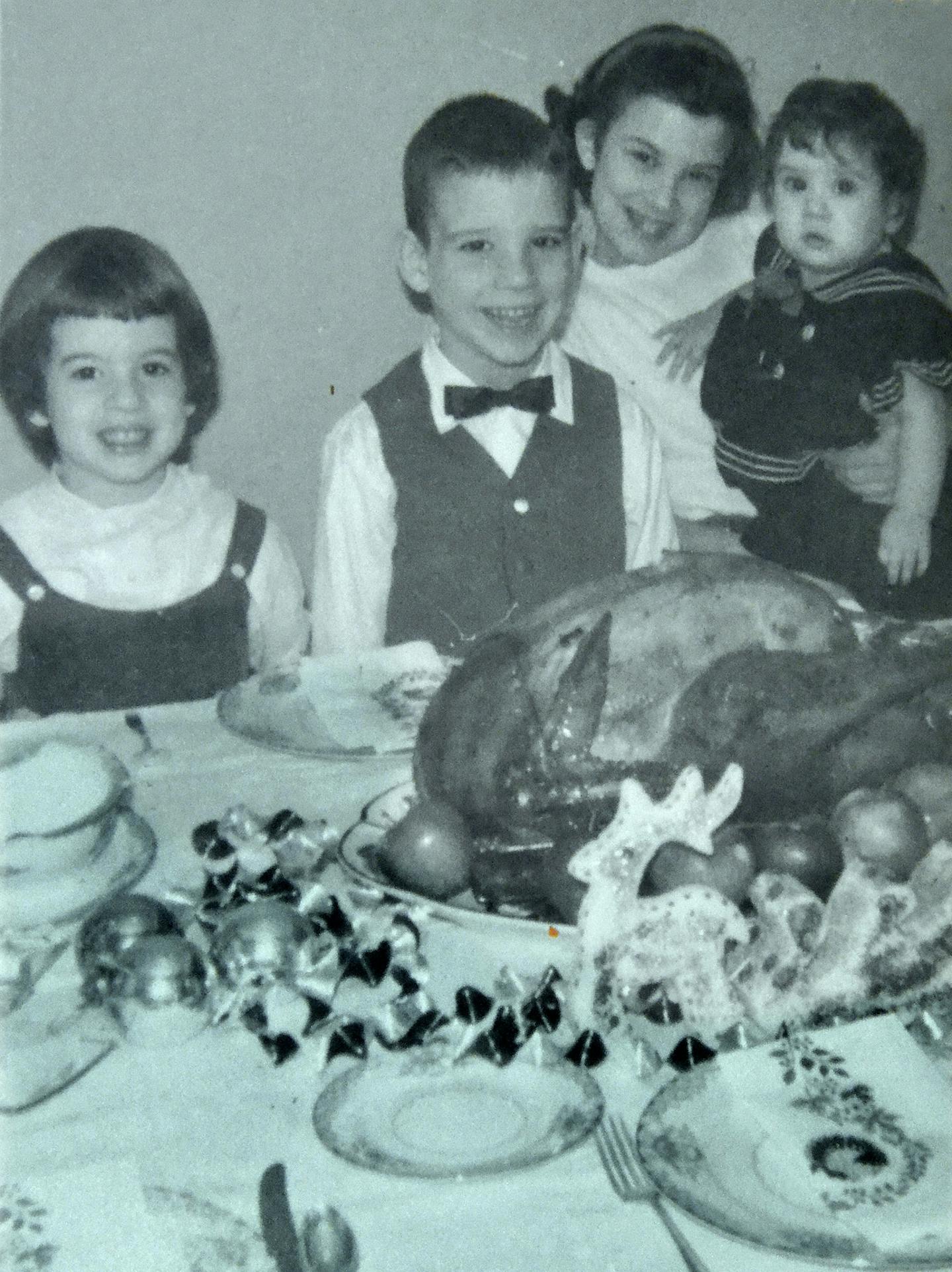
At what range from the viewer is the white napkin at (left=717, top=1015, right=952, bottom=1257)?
49 centimetres

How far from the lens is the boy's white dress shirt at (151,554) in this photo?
1379mm

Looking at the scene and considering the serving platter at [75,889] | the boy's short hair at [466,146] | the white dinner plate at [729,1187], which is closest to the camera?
the white dinner plate at [729,1187]

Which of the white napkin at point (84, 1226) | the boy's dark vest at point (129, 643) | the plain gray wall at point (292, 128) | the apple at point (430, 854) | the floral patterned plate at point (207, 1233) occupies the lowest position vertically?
the boy's dark vest at point (129, 643)

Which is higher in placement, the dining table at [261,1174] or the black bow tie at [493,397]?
the black bow tie at [493,397]

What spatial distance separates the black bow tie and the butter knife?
1021 mm

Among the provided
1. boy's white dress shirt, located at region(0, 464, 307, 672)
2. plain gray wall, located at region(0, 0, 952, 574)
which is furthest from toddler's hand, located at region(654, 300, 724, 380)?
boy's white dress shirt, located at region(0, 464, 307, 672)

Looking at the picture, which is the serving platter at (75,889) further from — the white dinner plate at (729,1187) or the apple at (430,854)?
the white dinner plate at (729,1187)

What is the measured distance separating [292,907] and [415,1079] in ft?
0.48

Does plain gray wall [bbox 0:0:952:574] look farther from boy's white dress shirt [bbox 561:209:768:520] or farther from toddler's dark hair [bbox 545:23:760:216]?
boy's white dress shirt [bbox 561:209:768:520]

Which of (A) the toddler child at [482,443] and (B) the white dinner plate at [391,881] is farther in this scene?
(A) the toddler child at [482,443]

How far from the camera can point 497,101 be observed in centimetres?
136

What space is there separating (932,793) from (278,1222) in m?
0.39

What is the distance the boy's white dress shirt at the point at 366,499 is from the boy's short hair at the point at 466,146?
163mm

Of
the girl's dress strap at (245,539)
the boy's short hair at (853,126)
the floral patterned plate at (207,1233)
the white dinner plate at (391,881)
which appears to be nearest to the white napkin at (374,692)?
the white dinner plate at (391,881)
